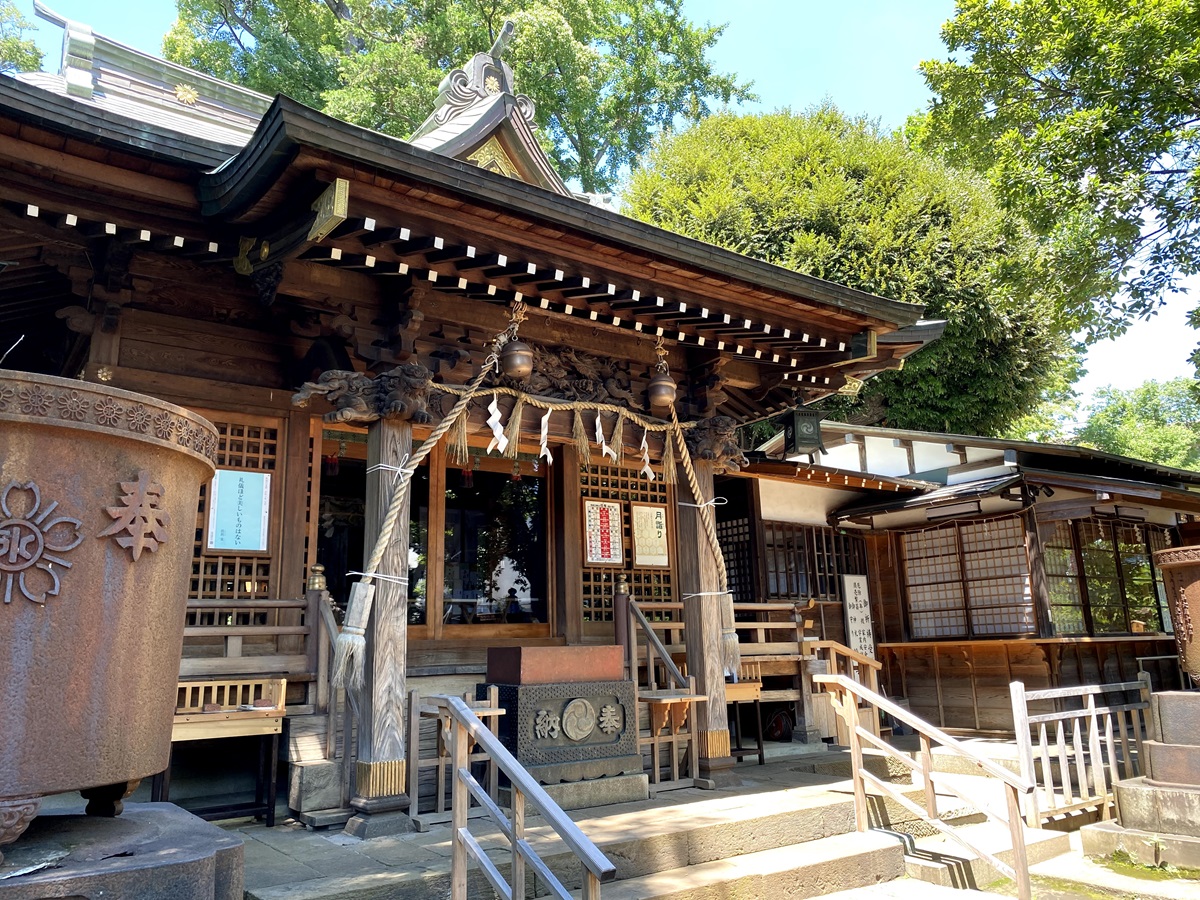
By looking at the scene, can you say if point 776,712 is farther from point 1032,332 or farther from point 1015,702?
point 1032,332

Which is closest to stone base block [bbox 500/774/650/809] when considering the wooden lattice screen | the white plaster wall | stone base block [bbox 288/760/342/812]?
stone base block [bbox 288/760/342/812]

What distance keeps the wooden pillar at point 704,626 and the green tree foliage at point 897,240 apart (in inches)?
464

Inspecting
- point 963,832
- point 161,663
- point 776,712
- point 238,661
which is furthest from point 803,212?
point 161,663

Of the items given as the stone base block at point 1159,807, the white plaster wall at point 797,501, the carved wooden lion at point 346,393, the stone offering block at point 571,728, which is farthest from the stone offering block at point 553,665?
the white plaster wall at point 797,501

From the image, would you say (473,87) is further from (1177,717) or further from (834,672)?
(1177,717)

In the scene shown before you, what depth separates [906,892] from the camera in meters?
5.17

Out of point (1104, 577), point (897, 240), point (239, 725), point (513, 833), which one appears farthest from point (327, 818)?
point (897, 240)

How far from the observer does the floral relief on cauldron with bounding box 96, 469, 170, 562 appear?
7.65 feet

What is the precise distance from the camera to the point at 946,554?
1186 cm

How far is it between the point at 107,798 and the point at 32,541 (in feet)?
3.16

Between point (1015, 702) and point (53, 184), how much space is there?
7.92 meters

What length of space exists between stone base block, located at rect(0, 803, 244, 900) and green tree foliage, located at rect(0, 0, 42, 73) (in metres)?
29.6

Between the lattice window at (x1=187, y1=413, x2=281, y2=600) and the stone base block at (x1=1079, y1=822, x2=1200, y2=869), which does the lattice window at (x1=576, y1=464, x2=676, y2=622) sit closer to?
the lattice window at (x1=187, y1=413, x2=281, y2=600)

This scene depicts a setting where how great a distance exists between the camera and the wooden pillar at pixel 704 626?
260 inches
